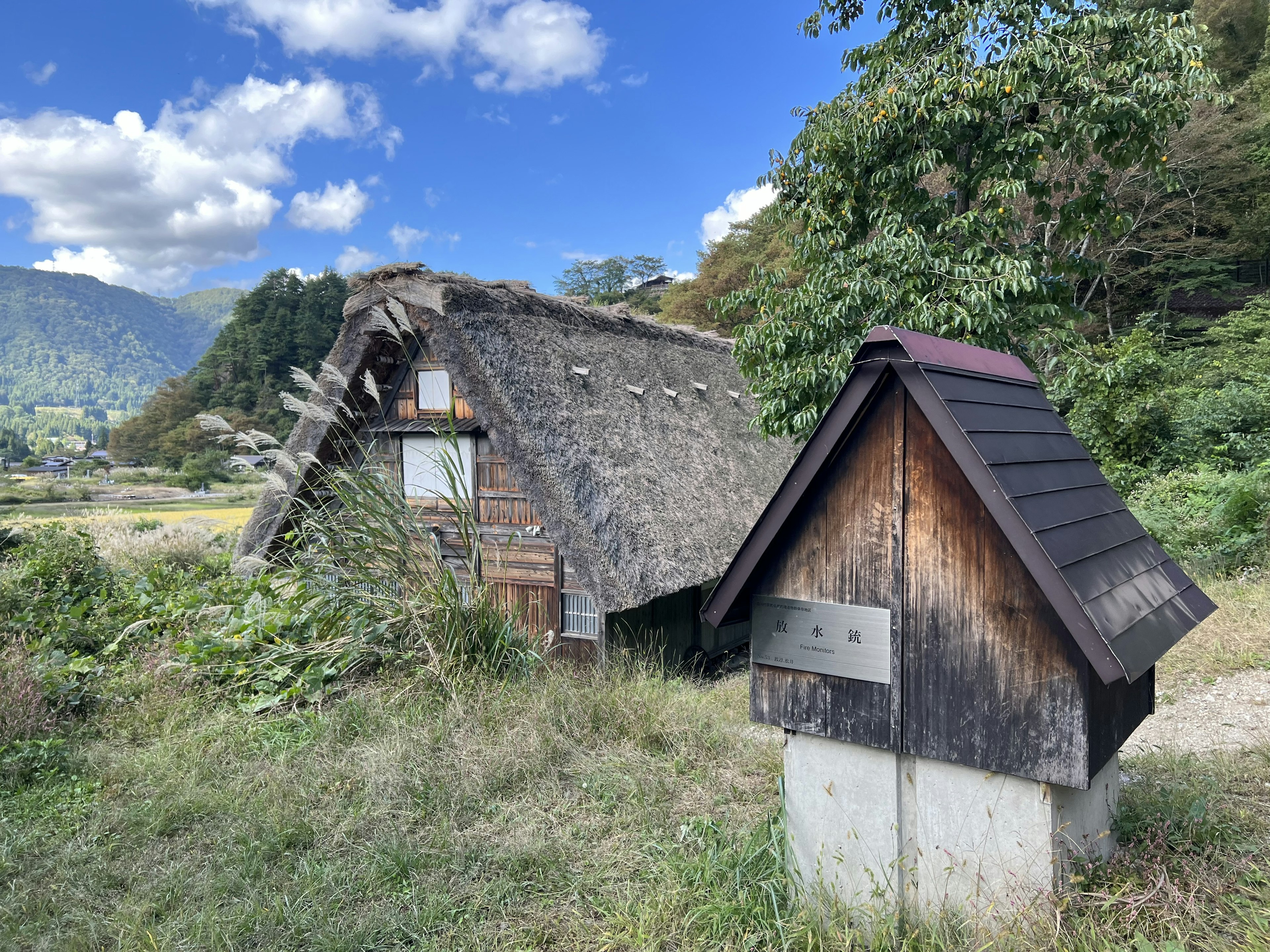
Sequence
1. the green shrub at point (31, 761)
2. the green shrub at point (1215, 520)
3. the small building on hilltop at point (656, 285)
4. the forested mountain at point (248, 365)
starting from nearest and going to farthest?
1. the green shrub at point (31, 761)
2. the green shrub at point (1215, 520)
3. the forested mountain at point (248, 365)
4. the small building on hilltop at point (656, 285)

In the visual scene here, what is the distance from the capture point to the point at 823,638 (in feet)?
8.31

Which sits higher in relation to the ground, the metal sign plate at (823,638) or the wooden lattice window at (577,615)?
the metal sign plate at (823,638)

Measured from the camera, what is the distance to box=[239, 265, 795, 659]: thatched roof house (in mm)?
6883

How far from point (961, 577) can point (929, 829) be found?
0.93 meters

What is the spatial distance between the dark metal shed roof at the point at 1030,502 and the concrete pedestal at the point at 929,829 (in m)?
0.62

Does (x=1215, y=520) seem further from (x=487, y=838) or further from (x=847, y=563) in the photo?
(x=487, y=838)

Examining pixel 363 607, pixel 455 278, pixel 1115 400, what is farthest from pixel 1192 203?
pixel 363 607

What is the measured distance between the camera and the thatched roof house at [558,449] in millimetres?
6883

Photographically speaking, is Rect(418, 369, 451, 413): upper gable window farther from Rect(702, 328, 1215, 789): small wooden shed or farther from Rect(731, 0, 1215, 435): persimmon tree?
Rect(702, 328, 1215, 789): small wooden shed

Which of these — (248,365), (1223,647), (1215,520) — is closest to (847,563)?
(1223,647)

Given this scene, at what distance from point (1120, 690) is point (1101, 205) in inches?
192

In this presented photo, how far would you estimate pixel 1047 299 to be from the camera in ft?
18.2

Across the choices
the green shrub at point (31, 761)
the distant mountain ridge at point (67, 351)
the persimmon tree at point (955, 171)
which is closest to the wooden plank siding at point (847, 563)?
the persimmon tree at point (955, 171)

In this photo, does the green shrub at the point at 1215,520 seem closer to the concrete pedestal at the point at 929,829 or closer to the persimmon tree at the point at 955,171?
the persimmon tree at the point at 955,171
